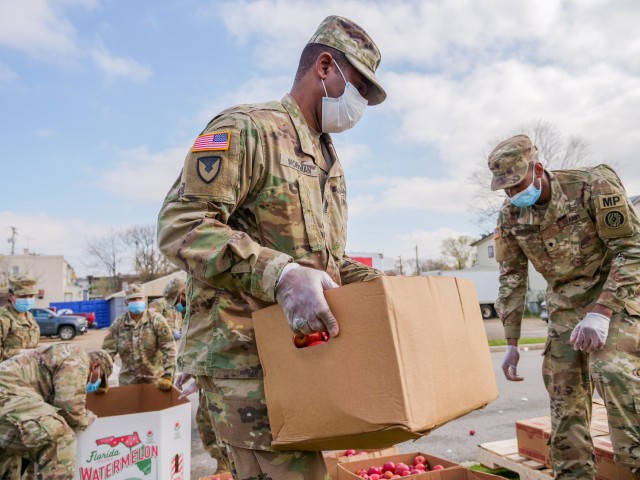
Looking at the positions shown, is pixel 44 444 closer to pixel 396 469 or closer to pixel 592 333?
pixel 396 469

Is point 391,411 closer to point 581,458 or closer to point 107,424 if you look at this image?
point 581,458

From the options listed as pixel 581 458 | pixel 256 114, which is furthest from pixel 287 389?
pixel 581 458

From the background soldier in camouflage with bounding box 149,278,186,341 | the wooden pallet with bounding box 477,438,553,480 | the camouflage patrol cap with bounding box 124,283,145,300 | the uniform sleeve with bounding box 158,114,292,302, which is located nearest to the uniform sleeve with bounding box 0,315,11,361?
the camouflage patrol cap with bounding box 124,283,145,300

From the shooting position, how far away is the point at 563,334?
3100mm

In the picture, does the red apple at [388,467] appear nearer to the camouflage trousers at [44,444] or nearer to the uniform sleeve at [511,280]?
the uniform sleeve at [511,280]

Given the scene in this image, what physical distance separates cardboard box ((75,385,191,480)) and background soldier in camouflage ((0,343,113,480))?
0.16 m

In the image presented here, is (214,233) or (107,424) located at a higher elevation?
(214,233)

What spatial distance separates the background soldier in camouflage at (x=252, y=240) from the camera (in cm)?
132

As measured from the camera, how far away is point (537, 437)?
3.64m

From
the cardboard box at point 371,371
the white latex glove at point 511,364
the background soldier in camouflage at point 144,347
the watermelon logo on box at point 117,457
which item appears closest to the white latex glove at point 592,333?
the white latex glove at point 511,364

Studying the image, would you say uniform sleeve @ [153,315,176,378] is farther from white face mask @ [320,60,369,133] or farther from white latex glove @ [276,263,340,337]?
white latex glove @ [276,263,340,337]

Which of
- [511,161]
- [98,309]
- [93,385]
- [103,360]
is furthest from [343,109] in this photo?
[98,309]

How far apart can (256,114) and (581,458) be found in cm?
265

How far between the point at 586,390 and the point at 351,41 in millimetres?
2483
